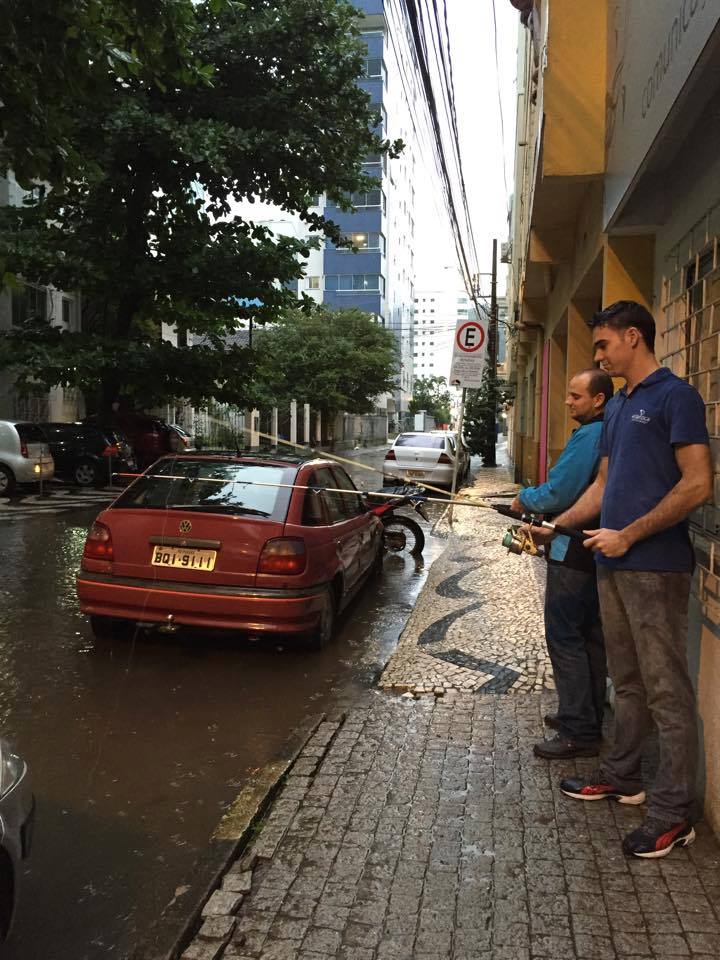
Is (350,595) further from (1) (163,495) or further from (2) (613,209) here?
(2) (613,209)

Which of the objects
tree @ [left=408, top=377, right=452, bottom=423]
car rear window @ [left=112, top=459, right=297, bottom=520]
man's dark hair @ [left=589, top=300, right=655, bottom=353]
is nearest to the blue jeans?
man's dark hair @ [left=589, top=300, right=655, bottom=353]

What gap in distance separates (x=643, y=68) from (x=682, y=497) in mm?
2709

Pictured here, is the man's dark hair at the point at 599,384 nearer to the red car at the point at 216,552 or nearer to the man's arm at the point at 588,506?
the man's arm at the point at 588,506

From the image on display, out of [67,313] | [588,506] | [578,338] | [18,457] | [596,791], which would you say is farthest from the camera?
[67,313]

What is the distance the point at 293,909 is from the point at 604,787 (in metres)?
1.50

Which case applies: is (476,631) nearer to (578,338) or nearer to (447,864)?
(447,864)

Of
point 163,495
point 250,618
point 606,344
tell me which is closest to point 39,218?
point 163,495

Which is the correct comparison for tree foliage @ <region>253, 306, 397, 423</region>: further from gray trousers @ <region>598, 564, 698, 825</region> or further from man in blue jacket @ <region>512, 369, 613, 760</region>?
gray trousers @ <region>598, 564, 698, 825</region>

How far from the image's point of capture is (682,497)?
2820 millimetres

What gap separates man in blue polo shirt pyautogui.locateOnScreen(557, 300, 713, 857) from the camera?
9.39ft

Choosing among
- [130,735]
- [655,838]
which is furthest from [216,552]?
[655,838]

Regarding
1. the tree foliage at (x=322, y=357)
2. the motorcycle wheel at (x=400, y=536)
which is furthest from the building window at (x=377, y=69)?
the motorcycle wheel at (x=400, y=536)

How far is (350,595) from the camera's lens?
22.4ft

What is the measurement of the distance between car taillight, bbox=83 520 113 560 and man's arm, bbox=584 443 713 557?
3819 mm
